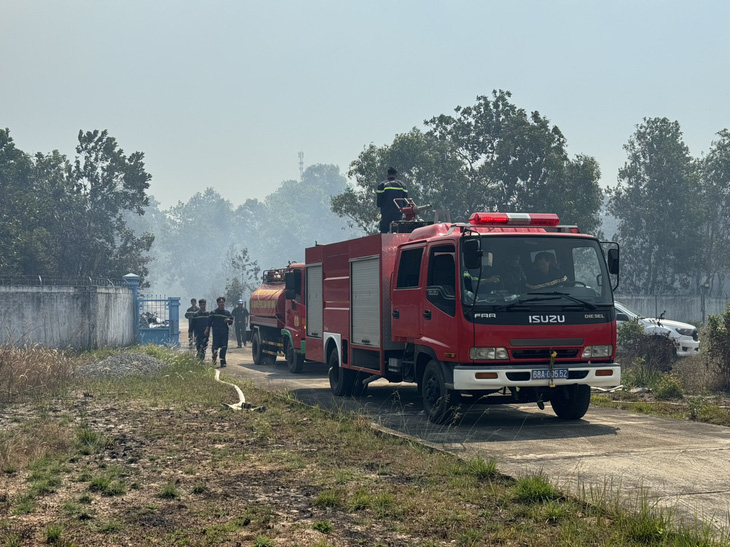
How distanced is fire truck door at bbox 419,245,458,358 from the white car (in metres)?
11.1

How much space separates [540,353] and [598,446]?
167 centimetres

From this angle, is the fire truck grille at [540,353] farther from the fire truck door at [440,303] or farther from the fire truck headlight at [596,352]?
the fire truck door at [440,303]

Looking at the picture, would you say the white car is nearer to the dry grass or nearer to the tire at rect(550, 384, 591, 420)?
the tire at rect(550, 384, 591, 420)

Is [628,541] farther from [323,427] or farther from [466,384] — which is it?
[323,427]

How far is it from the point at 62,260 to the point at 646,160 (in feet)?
110

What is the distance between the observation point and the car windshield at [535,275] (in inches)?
444

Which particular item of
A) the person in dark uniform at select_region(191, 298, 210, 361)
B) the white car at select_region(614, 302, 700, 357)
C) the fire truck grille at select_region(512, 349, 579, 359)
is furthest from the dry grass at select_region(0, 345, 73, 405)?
the white car at select_region(614, 302, 700, 357)

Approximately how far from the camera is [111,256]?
5053cm

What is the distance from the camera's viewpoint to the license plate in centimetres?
1130

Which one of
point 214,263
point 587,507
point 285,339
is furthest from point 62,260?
point 214,263

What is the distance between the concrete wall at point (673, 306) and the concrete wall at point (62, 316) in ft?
87.5

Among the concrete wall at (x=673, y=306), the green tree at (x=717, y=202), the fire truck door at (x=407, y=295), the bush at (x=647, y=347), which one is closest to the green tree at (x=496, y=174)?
the concrete wall at (x=673, y=306)

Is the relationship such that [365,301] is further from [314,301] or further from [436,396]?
[314,301]

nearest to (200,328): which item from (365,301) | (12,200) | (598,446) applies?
(365,301)
